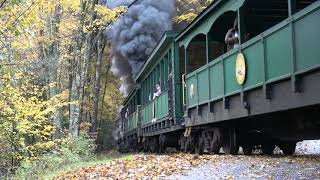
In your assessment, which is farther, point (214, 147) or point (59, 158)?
point (59, 158)

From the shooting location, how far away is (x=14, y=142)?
13.3 metres

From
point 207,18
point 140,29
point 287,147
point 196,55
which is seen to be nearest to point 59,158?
point 196,55

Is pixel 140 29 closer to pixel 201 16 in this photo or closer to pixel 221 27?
pixel 221 27

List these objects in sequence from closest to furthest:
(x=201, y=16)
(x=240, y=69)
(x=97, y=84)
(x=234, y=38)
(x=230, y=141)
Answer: (x=240, y=69) → (x=234, y=38) → (x=201, y=16) → (x=230, y=141) → (x=97, y=84)

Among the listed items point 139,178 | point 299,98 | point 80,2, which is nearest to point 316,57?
point 299,98

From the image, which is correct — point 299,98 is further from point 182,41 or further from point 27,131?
point 27,131

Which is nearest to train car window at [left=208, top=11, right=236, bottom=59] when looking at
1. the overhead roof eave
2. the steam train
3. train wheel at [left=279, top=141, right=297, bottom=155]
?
the steam train

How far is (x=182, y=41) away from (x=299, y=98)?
24.9 feet

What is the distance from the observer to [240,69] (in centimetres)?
915

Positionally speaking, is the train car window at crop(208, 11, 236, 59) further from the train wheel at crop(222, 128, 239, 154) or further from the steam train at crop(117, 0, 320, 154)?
the train wheel at crop(222, 128, 239, 154)

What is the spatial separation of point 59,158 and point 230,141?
21.4 ft

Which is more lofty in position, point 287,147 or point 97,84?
point 97,84

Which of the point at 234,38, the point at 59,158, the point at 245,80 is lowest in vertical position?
the point at 59,158

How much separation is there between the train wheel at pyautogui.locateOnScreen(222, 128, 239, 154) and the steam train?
0.03 metres
